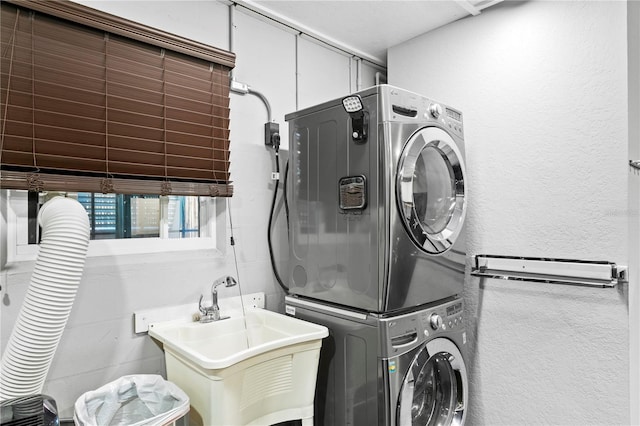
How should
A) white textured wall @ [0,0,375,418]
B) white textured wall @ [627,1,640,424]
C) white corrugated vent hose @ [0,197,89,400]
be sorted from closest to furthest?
white textured wall @ [627,1,640,424] < white corrugated vent hose @ [0,197,89,400] < white textured wall @ [0,0,375,418]

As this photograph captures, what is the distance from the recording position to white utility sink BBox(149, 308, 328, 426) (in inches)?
55.3

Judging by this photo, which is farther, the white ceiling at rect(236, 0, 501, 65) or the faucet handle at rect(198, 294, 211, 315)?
the white ceiling at rect(236, 0, 501, 65)

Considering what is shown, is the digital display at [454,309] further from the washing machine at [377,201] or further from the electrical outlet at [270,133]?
the electrical outlet at [270,133]

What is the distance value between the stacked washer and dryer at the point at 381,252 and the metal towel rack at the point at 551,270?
0.26m

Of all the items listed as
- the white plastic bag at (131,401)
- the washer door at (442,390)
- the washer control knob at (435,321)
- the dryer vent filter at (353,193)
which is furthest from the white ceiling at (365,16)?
the white plastic bag at (131,401)

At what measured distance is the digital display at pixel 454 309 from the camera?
6.50 feet

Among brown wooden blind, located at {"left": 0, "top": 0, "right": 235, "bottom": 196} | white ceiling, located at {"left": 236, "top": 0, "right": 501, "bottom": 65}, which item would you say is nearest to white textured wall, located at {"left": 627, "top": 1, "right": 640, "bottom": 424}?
white ceiling, located at {"left": 236, "top": 0, "right": 501, "bottom": 65}

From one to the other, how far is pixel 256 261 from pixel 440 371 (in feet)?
3.89

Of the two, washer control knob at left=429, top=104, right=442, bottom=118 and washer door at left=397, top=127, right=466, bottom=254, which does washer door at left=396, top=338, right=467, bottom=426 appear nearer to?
washer door at left=397, top=127, right=466, bottom=254

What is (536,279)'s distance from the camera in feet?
6.42

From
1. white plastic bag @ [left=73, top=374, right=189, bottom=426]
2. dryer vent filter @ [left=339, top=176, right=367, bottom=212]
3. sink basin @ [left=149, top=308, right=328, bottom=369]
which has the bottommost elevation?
white plastic bag @ [left=73, top=374, right=189, bottom=426]

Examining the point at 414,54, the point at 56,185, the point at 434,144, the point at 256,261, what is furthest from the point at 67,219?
the point at 414,54

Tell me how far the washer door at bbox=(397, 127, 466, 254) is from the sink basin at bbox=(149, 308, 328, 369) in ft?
2.15

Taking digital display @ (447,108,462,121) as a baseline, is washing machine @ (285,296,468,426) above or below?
below
